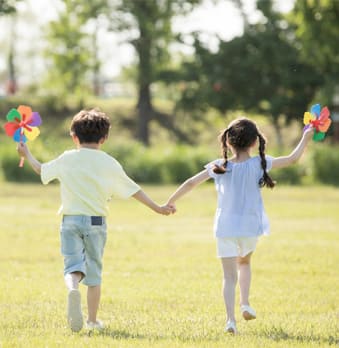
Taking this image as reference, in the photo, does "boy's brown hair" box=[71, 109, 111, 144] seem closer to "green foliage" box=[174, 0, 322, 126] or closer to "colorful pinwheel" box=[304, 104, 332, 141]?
"colorful pinwheel" box=[304, 104, 332, 141]

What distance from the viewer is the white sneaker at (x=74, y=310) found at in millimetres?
7293

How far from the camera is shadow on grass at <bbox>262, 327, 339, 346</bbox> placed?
7.34 m

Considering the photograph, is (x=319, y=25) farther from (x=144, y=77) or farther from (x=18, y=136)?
(x=18, y=136)

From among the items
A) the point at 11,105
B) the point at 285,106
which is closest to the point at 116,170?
the point at 285,106

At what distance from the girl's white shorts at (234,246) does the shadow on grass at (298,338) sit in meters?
0.64

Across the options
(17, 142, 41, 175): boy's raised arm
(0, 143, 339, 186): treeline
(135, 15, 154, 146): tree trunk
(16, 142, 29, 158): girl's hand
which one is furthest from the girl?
(135, 15, 154, 146): tree trunk

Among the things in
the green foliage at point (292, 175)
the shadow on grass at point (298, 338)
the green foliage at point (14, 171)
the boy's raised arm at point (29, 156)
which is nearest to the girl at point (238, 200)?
the shadow on grass at point (298, 338)

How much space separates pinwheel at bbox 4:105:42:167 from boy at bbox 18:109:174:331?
632 millimetres

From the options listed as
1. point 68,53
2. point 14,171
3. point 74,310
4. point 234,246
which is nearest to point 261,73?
point 68,53

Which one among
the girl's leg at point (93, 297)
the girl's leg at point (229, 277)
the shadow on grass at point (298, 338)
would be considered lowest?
the shadow on grass at point (298, 338)

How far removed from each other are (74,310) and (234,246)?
1342 mm

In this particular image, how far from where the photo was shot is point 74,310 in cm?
733

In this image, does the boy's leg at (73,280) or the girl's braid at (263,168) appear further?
the girl's braid at (263,168)

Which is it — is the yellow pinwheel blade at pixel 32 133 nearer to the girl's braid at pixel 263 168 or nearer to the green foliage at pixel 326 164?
the girl's braid at pixel 263 168
